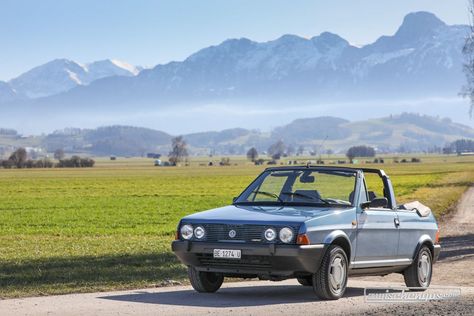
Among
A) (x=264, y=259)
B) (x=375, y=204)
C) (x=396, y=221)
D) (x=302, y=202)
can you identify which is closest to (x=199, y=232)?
(x=264, y=259)

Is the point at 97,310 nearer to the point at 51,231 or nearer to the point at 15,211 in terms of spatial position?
the point at 51,231

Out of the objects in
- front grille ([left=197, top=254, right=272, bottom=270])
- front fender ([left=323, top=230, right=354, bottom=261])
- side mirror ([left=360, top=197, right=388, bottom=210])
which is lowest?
front grille ([left=197, top=254, right=272, bottom=270])

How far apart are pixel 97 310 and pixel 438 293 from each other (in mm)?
5447

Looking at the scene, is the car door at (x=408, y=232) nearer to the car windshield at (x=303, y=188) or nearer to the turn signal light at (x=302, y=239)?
the car windshield at (x=303, y=188)

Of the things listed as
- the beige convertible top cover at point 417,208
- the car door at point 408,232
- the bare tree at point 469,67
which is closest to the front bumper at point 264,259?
the car door at point 408,232

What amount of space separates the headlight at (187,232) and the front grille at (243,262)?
0.36 m

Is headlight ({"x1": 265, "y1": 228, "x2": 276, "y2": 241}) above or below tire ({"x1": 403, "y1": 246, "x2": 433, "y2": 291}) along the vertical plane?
above

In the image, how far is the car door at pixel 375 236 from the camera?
13000 millimetres

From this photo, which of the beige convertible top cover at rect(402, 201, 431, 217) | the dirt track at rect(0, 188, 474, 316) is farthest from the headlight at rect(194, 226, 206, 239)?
the beige convertible top cover at rect(402, 201, 431, 217)

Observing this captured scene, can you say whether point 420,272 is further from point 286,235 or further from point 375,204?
point 286,235

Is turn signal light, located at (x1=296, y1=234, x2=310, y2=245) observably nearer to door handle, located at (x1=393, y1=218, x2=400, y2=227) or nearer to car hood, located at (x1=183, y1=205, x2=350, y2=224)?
car hood, located at (x1=183, y1=205, x2=350, y2=224)

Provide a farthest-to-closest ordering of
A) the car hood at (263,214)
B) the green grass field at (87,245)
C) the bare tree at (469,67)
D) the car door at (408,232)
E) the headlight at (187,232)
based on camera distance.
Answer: the bare tree at (469,67), the green grass field at (87,245), the car door at (408,232), the headlight at (187,232), the car hood at (263,214)

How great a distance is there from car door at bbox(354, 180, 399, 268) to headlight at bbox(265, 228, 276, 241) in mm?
1654

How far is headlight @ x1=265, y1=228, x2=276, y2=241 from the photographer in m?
11.8
